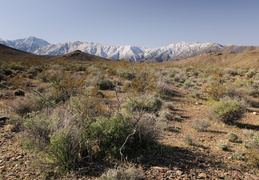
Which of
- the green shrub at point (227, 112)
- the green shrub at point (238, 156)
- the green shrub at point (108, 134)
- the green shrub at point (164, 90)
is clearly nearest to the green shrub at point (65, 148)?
the green shrub at point (108, 134)

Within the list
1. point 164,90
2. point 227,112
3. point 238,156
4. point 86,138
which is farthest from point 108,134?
point 164,90

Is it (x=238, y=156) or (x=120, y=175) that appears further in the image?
(x=238, y=156)

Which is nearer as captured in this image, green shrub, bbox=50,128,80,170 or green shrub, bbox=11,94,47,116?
green shrub, bbox=50,128,80,170

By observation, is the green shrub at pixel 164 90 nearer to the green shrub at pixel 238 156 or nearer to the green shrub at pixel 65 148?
the green shrub at pixel 238 156

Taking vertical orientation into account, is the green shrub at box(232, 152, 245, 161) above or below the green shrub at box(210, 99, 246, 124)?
below

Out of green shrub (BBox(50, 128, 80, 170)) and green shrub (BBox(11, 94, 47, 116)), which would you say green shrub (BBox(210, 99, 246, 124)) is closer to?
green shrub (BBox(50, 128, 80, 170))

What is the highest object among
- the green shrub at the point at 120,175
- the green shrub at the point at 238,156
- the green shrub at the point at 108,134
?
the green shrub at the point at 108,134

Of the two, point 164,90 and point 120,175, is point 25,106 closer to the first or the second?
point 120,175

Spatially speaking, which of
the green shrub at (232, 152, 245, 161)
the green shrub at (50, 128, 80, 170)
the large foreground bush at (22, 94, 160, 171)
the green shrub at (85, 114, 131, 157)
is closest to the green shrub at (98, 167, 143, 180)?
the large foreground bush at (22, 94, 160, 171)

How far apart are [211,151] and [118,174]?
9.20 feet

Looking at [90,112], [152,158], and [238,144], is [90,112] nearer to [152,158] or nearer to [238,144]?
[152,158]

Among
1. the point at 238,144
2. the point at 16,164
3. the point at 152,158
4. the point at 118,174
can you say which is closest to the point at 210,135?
the point at 238,144

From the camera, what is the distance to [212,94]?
9.89m

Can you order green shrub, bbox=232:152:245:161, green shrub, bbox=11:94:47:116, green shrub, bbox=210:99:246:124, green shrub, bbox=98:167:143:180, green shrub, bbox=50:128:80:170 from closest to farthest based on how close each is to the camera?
green shrub, bbox=98:167:143:180 < green shrub, bbox=50:128:80:170 < green shrub, bbox=232:152:245:161 < green shrub, bbox=11:94:47:116 < green shrub, bbox=210:99:246:124
